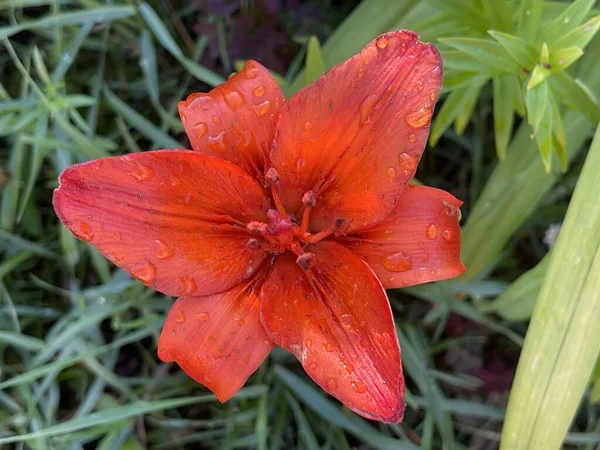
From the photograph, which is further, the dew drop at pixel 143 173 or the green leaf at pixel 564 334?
the green leaf at pixel 564 334

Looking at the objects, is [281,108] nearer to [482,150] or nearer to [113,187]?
[113,187]

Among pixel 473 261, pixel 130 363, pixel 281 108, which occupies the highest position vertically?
pixel 281 108

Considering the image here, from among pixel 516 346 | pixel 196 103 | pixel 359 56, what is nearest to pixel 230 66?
pixel 196 103

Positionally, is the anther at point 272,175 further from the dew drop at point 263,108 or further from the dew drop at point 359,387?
the dew drop at point 359,387

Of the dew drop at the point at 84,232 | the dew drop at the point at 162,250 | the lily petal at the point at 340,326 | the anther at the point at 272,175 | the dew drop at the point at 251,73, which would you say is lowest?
the lily petal at the point at 340,326

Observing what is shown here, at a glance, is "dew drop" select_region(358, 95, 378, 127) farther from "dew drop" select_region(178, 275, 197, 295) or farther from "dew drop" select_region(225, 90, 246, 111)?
"dew drop" select_region(178, 275, 197, 295)

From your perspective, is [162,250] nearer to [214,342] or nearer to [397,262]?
[214,342]

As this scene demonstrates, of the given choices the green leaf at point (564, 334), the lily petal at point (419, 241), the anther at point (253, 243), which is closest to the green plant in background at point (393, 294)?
the green leaf at point (564, 334)

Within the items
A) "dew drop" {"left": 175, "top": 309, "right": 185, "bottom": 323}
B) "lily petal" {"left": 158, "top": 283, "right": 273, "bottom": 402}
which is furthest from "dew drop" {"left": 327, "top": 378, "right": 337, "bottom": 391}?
"dew drop" {"left": 175, "top": 309, "right": 185, "bottom": 323}
